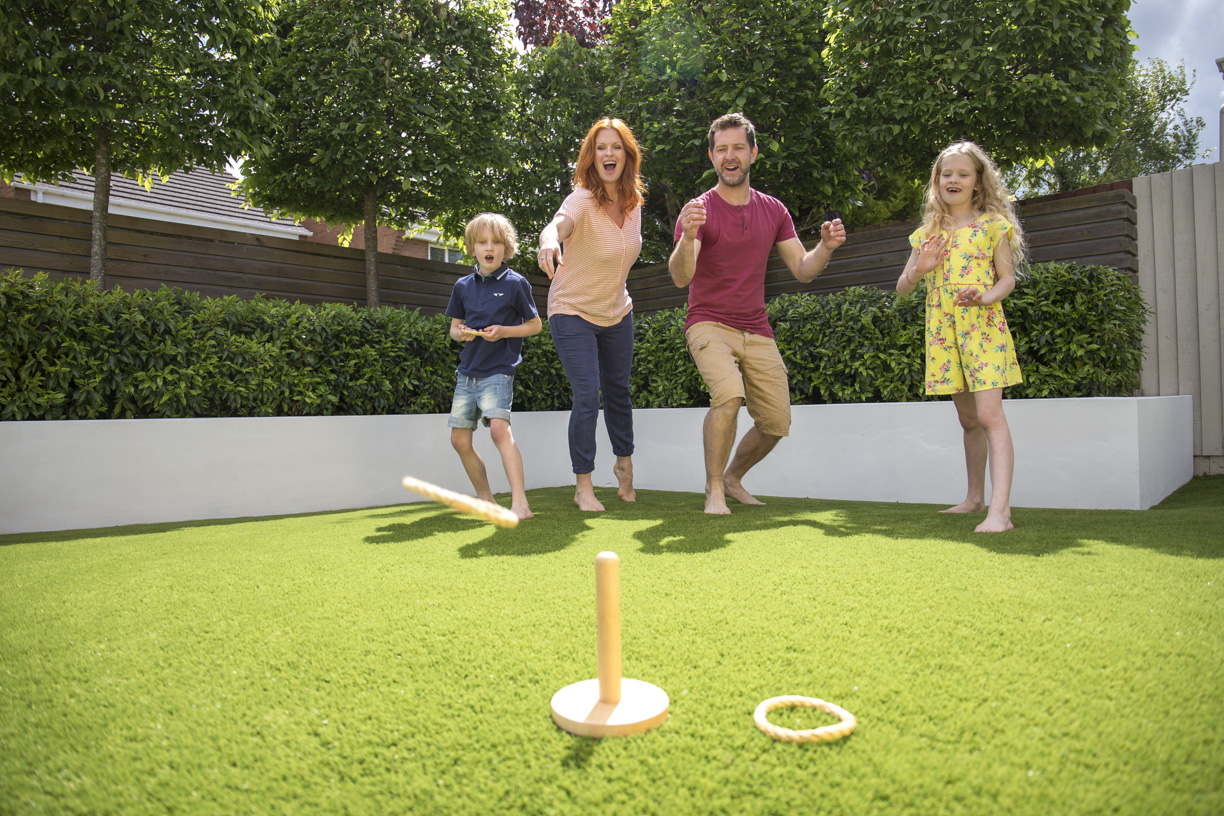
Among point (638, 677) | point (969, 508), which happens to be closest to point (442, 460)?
point (969, 508)

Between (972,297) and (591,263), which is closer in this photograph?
(972,297)

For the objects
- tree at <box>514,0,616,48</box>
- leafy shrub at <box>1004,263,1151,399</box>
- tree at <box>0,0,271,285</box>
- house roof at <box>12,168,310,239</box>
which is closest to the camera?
leafy shrub at <box>1004,263,1151,399</box>


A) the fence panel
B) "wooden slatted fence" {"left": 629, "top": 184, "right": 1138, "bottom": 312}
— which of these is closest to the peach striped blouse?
"wooden slatted fence" {"left": 629, "top": 184, "right": 1138, "bottom": 312}

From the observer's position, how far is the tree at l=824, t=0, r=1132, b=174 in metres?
5.59

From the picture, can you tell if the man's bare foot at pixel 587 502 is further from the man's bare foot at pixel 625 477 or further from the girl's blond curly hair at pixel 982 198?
the girl's blond curly hair at pixel 982 198

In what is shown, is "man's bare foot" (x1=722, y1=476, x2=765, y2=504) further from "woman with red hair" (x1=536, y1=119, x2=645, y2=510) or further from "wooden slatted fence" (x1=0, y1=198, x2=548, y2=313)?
"wooden slatted fence" (x1=0, y1=198, x2=548, y2=313)

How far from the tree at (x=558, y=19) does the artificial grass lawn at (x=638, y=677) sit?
12.7 metres

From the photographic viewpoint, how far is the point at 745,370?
4066 millimetres

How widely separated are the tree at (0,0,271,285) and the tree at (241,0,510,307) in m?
0.48

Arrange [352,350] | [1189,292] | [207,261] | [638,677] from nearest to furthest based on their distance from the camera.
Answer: [638,677] → [352,350] → [1189,292] → [207,261]

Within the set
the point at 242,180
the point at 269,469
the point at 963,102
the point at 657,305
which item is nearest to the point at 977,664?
the point at 269,469

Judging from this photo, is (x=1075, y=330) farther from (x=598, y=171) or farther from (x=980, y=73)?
(x=598, y=171)

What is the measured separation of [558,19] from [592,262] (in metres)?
11.0

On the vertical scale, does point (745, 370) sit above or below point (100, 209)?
below
